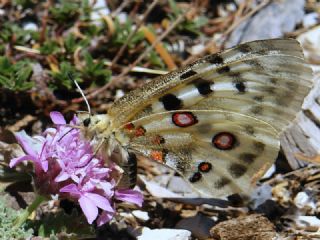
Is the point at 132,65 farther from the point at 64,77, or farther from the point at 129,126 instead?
the point at 129,126

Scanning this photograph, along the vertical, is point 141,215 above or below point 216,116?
below

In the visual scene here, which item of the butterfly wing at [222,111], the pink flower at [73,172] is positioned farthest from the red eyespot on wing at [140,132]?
the pink flower at [73,172]

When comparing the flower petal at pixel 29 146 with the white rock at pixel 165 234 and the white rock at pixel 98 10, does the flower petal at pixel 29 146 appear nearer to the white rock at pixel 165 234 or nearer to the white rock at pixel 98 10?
the white rock at pixel 165 234

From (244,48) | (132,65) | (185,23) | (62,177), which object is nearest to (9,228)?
(62,177)

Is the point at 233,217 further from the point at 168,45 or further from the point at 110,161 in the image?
the point at 168,45

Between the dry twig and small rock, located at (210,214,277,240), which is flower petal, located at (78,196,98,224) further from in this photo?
the dry twig
